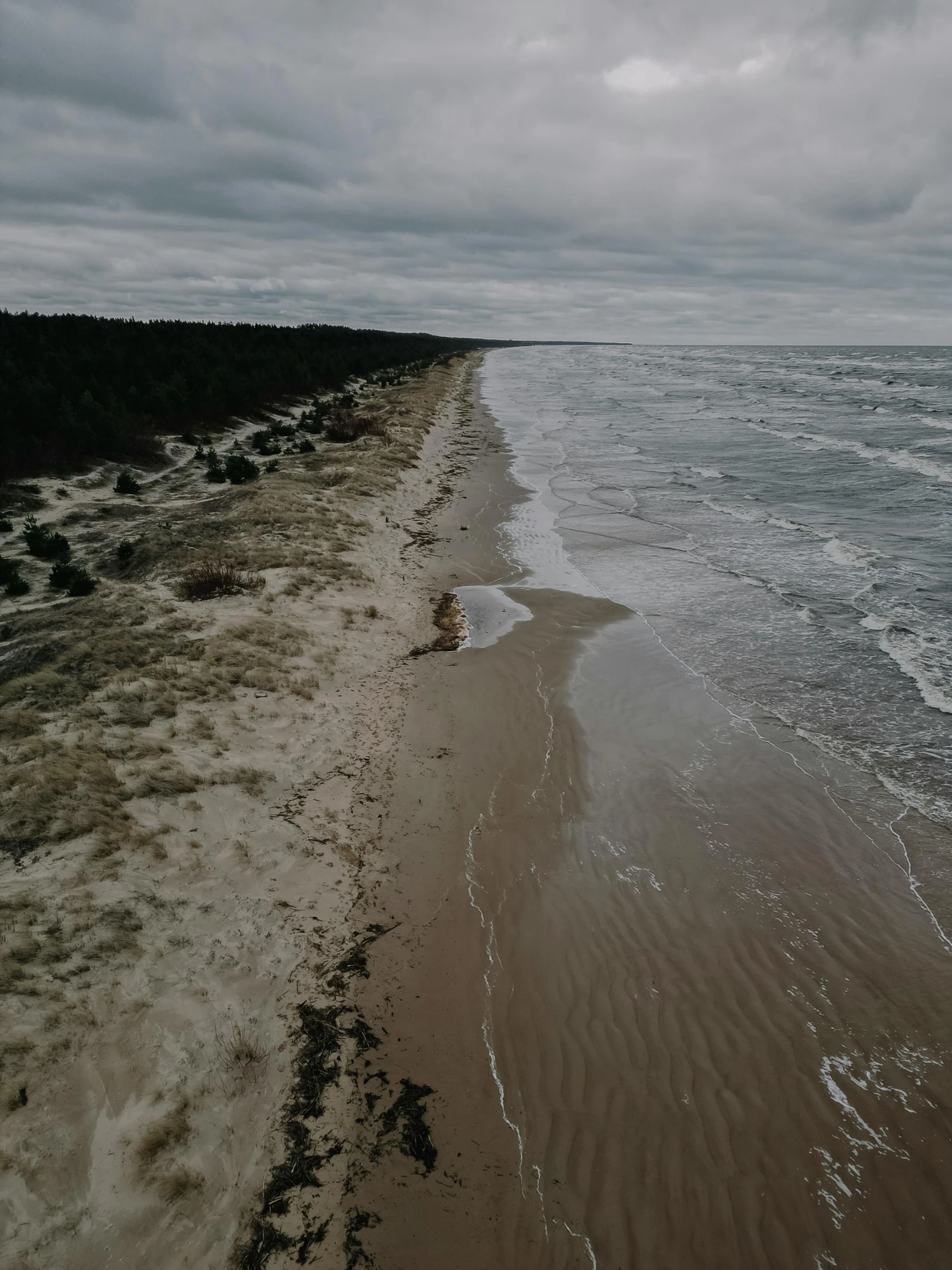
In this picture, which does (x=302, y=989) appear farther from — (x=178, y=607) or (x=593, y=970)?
(x=178, y=607)

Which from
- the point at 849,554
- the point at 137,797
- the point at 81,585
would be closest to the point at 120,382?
the point at 81,585

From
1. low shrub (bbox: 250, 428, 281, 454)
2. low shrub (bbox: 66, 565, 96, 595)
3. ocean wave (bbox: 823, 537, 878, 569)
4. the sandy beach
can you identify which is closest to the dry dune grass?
the sandy beach

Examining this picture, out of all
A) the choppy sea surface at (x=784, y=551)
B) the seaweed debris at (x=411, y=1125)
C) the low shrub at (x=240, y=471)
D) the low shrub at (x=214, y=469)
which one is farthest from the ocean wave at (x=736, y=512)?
the seaweed debris at (x=411, y=1125)

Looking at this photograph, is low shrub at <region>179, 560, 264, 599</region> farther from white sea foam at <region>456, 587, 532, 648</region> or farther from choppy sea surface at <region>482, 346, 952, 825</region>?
choppy sea surface at <region>482, 346, 952, 825</region>

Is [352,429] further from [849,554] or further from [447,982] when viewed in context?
[447,982]

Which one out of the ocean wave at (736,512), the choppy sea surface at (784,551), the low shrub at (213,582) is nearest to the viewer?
the choppy sea surface at (784,551)

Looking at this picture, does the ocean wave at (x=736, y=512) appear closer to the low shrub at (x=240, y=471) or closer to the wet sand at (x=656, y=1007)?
the wet sand at (x=656, y=1007)
